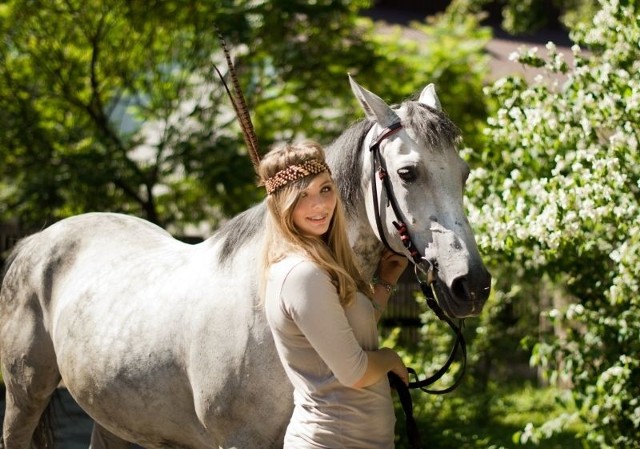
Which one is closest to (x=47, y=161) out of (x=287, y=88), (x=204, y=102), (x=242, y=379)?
(x=204, y=102)

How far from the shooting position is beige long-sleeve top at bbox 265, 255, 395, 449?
92.8 inches

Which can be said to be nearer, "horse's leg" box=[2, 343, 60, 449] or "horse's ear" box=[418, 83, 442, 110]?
"horse's ear" box=[418, 83, 442, 110]

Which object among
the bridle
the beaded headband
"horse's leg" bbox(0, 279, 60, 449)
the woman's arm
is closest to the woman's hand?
the bridle

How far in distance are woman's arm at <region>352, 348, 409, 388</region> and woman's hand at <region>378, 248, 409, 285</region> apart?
39cm

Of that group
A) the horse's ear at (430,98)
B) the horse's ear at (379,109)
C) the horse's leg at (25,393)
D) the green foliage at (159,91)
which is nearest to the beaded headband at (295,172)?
the horse's ear at (379,109)

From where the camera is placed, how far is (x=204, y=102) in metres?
9.55

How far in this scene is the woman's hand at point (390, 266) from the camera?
9.51 feet

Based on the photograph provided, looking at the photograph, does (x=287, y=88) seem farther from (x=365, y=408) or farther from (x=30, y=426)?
(x=365, y=408)

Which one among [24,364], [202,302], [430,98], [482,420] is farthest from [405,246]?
[482,420]

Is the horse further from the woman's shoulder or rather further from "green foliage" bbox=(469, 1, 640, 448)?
"green foliage" bbox=(469, 1, 640, 448)

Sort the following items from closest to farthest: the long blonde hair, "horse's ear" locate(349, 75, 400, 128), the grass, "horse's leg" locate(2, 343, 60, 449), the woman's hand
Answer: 1. the long blonde hair
2. "horse's ear" locate(349, 75, 400, 128)
3. the woman's hand
4. "horse's leg" locate(2, 343, 60, 449)
5. the grass

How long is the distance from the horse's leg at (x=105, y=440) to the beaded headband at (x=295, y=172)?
206 cm

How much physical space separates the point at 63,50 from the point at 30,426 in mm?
5921

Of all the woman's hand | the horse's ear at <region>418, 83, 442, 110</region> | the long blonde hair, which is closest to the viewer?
the long blonde hair
